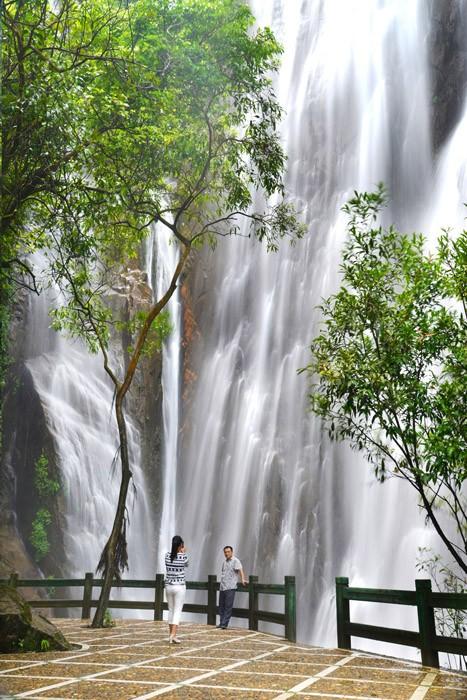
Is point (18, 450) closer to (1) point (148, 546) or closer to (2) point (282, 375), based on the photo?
(1) point (148, 546)

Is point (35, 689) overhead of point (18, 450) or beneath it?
beneath

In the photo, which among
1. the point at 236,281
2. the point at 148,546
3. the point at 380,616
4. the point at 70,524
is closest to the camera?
the point at 380,616

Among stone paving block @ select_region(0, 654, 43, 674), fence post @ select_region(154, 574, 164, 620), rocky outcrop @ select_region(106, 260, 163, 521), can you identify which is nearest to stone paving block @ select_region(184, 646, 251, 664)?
stone paving block @ select_region(0, 654, 43, 674)

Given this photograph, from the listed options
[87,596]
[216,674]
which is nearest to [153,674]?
[216,674]

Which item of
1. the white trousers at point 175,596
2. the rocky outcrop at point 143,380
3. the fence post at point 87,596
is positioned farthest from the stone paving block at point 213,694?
the rocky outcrop at point 143,380

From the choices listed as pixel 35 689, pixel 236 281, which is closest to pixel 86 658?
pixel 35 689

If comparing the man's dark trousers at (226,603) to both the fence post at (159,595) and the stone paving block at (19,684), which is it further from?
the stone paving block at (19,684)

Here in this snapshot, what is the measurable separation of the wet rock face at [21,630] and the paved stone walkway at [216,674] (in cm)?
22

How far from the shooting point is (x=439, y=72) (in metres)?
27.1

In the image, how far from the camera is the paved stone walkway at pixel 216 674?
7.15 metres

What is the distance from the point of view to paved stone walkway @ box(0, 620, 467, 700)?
23.5 feet

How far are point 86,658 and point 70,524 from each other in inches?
531

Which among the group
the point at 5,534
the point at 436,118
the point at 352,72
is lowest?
the point at 5,534

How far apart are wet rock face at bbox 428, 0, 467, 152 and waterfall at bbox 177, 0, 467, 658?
0.43 metres
